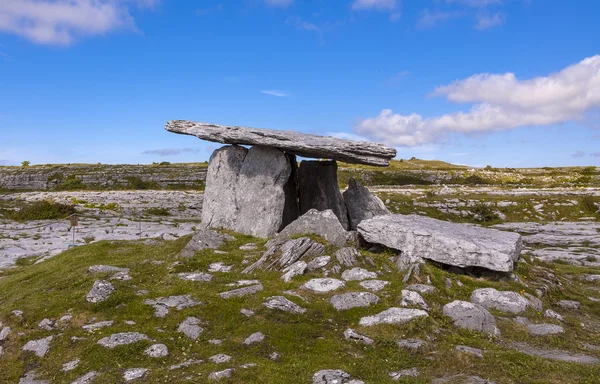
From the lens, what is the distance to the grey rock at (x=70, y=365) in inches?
442

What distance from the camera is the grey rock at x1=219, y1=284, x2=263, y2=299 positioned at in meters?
14.9

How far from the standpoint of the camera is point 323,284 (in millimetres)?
15648

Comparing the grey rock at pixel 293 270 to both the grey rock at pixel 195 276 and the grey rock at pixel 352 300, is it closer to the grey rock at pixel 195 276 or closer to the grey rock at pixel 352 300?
the grey rock at pixel 352 300

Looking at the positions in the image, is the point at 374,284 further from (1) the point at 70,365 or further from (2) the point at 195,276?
(1) the point at 70,365

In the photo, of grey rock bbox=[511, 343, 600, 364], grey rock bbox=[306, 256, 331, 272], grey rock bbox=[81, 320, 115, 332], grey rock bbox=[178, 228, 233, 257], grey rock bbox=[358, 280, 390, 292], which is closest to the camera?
grey rock bbox=[511, 343, 600, 364]

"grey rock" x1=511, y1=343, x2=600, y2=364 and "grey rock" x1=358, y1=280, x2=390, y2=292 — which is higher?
"grey rock" x1=358, y1=280, x2=390, y2=292

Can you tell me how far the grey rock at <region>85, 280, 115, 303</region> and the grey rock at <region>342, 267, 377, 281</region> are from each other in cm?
797

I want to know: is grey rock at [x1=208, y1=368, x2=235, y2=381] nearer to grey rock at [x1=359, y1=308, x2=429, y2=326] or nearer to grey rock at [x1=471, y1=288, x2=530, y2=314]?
grey rock at [x1=359, y1=308, x2=429, y2=326]

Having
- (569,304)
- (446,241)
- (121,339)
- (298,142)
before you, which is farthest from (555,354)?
(298,142)

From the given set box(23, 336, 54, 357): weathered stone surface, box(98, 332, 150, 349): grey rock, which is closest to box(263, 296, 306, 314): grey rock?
box(98, 332, 150, 349): grey rock

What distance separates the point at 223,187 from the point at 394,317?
14680mm

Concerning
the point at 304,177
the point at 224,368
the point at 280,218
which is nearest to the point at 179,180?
the point at 304,177

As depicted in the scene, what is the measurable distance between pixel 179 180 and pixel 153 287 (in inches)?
2561

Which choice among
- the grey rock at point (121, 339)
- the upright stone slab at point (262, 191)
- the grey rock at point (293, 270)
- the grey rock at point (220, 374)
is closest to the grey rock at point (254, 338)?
the grey rock at point (220, 374)
